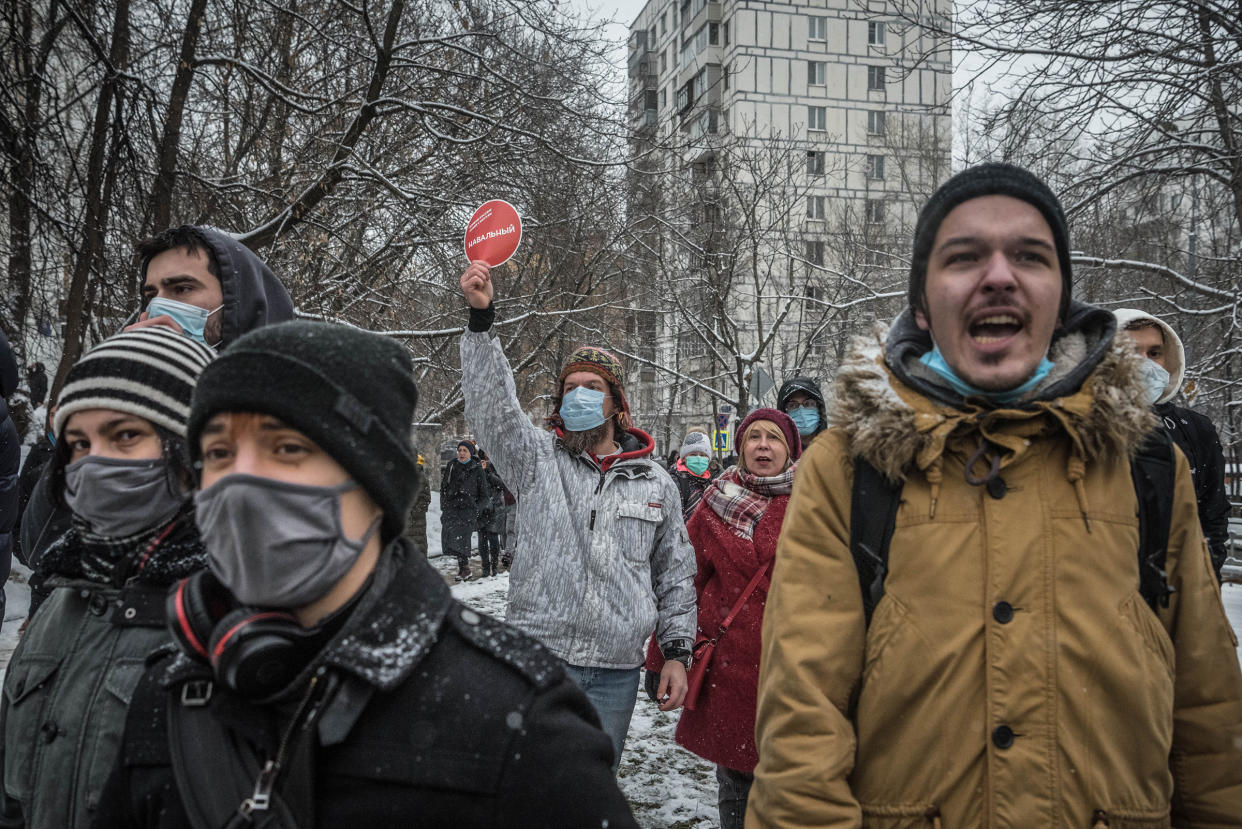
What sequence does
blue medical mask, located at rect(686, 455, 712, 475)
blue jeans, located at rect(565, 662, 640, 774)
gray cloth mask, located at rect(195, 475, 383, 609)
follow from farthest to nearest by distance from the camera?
1. blue medical mask, located at rect(686, 455, 712, 475)
2. blue jeans, located at rect(565, 662, 640, 774)
3. gray cloth mask, located at rect(195, 475, 383, 609)

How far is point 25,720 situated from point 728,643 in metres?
2.55

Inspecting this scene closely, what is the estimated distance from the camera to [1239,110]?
347 inches

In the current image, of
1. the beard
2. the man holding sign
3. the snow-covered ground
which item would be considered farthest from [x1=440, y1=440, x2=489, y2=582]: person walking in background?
the man holding sign

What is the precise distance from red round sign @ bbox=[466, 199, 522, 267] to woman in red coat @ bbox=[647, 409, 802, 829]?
1461mm

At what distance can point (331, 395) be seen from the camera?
140cm

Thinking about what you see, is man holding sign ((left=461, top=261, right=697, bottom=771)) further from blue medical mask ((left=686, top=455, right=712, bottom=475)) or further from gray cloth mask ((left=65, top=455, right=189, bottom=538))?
blue medical mask ((left=686, top=455, right=712, bottom=475))

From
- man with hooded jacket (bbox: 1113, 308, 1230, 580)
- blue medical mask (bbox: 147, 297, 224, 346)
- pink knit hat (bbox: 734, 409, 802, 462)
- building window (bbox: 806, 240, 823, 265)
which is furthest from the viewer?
building window (bbox: 806, 240, 823, 265)

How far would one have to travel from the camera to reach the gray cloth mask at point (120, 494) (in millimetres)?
1828

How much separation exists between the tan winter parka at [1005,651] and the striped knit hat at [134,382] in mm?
1420

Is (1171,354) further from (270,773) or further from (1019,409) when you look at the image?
(270,773)

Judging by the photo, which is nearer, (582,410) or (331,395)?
(331,395)

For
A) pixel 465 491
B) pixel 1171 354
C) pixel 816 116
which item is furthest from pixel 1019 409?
pixel 816 116

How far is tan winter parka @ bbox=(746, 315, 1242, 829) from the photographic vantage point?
5.45ft

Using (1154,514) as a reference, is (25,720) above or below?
below
